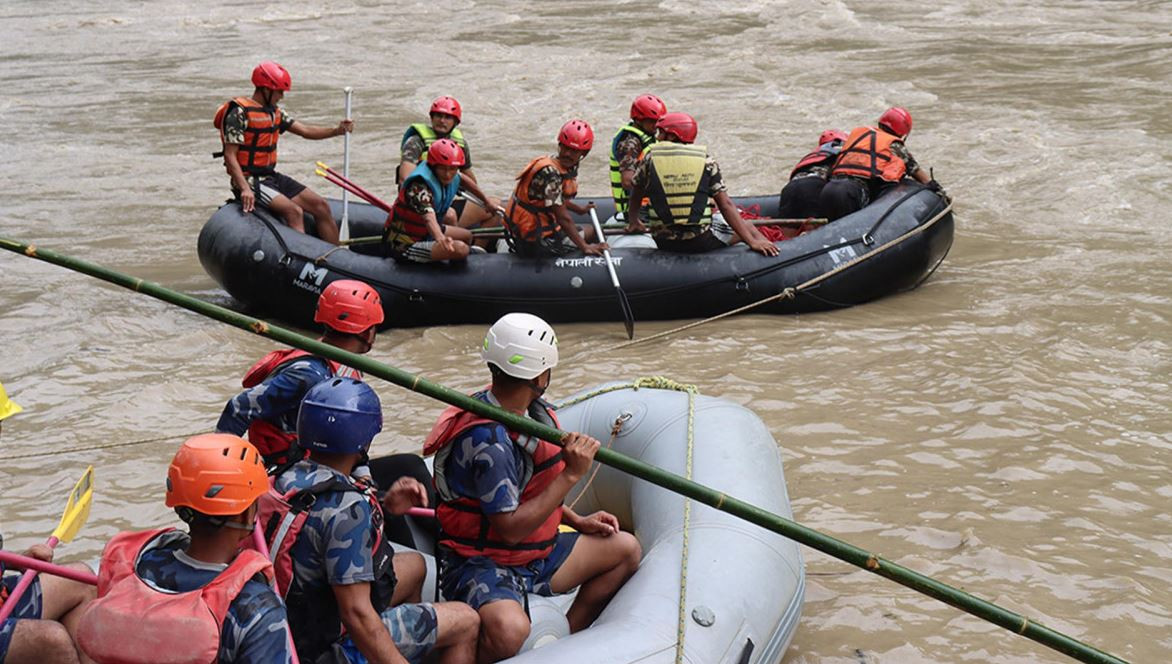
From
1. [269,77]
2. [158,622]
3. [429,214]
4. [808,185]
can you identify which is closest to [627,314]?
[429,214]

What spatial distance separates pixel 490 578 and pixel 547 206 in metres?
4.15

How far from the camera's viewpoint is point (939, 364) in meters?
6.87

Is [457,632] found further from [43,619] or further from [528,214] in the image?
[528,214]

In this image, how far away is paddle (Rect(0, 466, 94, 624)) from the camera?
3.26 m

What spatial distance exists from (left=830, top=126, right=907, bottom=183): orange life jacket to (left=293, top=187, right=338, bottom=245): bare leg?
3.21 meters

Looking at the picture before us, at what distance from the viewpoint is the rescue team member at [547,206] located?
7391mm

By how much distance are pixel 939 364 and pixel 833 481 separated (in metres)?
1.61

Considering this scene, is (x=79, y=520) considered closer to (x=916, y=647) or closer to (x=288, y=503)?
(x=288, y=503)

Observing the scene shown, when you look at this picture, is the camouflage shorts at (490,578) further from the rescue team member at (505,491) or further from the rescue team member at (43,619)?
the rescue team member at (43,619)

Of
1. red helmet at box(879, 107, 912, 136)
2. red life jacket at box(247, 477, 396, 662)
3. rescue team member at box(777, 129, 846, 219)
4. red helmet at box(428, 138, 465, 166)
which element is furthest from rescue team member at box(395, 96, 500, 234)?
red life jacket at box(247, 477, 396, 662)

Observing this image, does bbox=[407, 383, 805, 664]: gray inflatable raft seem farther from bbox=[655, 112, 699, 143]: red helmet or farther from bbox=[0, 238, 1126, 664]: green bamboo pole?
bbox=[655, 112, 699, 143]: red helmet

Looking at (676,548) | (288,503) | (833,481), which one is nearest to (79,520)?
(288,503)

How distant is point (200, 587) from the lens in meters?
2.61

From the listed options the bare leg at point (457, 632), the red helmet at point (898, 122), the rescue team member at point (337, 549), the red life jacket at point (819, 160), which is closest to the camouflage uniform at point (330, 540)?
the rescue team member at point (337, 549)
